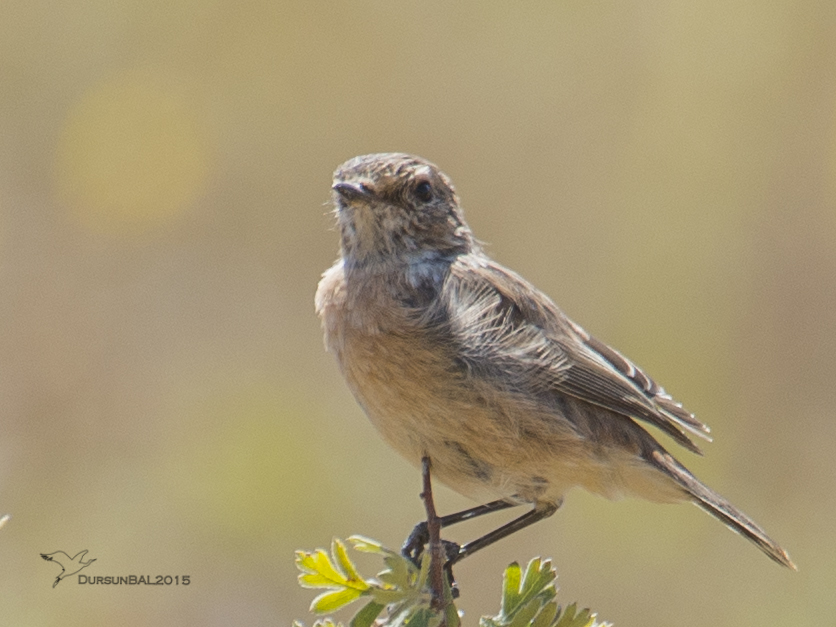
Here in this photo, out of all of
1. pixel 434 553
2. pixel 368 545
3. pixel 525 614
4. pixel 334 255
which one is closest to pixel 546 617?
pixel 525 614

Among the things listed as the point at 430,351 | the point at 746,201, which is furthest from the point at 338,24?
the point at 430,351

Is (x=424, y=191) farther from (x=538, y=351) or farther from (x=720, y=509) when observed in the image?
(x=720, y=509)

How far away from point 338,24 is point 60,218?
2.35m

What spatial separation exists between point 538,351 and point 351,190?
99 cm

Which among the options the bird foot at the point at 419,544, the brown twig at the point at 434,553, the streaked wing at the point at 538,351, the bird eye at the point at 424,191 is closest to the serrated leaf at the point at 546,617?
the brown twig at the point at 434,553

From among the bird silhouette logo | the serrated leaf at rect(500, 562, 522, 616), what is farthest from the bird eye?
the serrated leaf at rect(500, 562, 522, 616)

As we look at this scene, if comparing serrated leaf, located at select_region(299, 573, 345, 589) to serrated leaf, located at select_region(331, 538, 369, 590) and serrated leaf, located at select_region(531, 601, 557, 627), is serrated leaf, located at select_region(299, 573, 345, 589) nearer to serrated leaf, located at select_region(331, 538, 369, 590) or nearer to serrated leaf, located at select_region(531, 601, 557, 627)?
serrated leaf, located at select_region(331, 538, 369, 590)

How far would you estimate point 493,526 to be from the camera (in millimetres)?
6062

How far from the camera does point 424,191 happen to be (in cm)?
482

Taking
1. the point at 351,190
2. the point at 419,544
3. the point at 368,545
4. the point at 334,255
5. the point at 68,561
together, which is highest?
the point at 351,190

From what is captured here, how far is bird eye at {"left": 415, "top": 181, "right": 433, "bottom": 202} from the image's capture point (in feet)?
15.7

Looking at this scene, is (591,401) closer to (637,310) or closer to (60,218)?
(637,310)

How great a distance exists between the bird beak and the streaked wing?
1.63 ft

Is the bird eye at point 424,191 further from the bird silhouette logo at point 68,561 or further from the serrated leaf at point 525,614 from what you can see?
the serrated leaf at point 525,614
